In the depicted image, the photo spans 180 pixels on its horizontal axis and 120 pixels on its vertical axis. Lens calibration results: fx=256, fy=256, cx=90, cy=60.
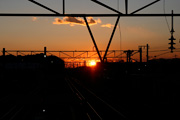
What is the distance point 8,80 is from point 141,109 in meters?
27.2

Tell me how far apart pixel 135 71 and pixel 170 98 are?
84.9 ft

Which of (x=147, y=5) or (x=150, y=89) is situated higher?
(x=147, y=5)

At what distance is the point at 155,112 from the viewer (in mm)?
15344

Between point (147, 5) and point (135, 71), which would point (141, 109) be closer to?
point (147, 5)

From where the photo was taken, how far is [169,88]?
1725 cm

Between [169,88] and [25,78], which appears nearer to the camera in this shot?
[169,88]

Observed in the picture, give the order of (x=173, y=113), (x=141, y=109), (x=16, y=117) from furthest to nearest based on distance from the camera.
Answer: (x=141, y=109)
(x=173, y=113)
(x=16, y=117)

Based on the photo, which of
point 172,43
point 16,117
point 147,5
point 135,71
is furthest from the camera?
point 135,71

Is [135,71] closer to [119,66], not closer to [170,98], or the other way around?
[119,66]

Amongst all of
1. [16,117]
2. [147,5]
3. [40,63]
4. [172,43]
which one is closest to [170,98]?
[147,5]

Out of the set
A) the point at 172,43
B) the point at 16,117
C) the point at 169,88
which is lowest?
the point at 16,117

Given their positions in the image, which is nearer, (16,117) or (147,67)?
(16,117)

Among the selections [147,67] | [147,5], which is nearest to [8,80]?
[147,67]

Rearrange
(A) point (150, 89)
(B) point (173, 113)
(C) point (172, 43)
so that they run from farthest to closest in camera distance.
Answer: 1. (C) point (172, 43)
2. (A) point (150, 89)
3. (B) point (173, 113)
